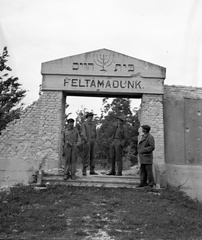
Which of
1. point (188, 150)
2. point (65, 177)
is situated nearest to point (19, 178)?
point (65, 177)

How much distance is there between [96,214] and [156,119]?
5.00 meters

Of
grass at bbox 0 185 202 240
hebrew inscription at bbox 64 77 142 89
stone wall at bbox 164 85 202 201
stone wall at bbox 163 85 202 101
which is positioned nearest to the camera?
grass at bbox 0 185 202 240

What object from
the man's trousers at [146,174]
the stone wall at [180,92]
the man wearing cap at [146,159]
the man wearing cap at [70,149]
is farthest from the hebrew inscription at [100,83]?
the man's trousers at [146,174]

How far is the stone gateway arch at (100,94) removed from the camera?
1126cm

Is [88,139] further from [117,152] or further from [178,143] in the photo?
[178,143]

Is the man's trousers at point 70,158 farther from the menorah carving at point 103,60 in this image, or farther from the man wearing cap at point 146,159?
the menorah carving at point 103,60

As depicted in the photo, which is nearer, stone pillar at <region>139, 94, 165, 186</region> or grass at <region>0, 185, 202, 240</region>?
grass at <region>0, 185, 202, 240</region>

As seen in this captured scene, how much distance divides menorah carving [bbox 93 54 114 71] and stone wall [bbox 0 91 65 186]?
166 cm

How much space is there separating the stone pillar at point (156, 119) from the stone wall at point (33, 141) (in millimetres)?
2736

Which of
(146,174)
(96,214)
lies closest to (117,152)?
(146,174)

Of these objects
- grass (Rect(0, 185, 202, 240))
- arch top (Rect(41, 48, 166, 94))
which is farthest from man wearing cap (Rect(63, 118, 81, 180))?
arch top (Rect(41, 48, 166, 94))

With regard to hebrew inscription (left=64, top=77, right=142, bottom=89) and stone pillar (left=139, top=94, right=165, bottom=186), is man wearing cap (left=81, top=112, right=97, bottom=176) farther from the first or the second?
stone pillar (left=139, top=94, right=165, bottom=186)

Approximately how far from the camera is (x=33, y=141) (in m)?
11.5

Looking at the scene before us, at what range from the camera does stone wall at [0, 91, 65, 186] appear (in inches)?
431
